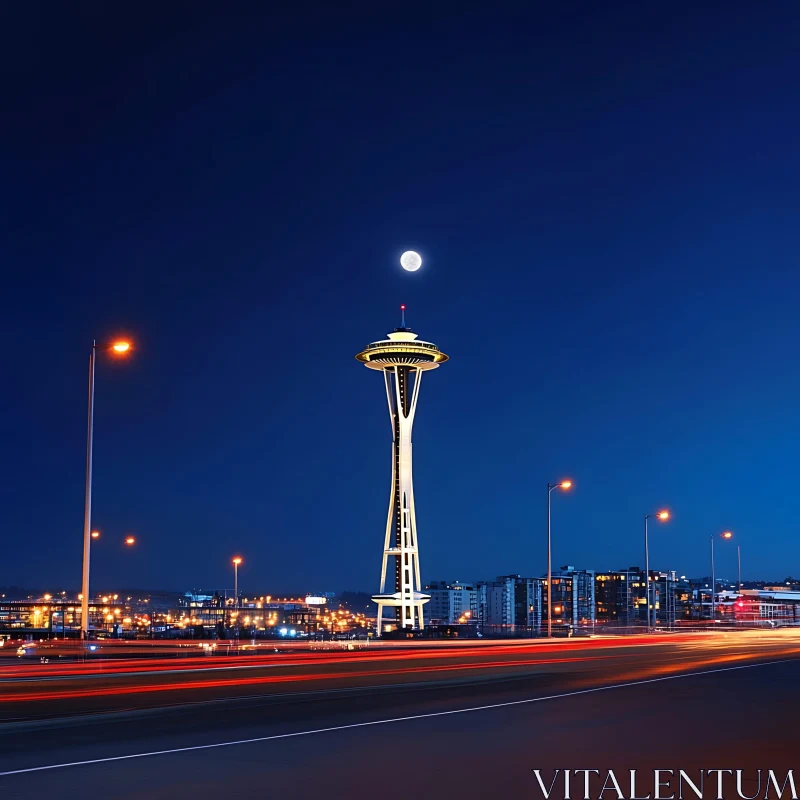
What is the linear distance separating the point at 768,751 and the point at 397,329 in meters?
110

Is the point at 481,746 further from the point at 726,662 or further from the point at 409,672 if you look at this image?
the point at 726,662

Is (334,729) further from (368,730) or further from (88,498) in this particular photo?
(88,498)

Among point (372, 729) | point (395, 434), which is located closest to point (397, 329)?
point (395, 434)

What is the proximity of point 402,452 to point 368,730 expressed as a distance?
103196 millimetres

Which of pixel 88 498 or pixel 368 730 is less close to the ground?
pixel 88 498

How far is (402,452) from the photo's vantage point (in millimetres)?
118375

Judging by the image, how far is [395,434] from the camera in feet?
392

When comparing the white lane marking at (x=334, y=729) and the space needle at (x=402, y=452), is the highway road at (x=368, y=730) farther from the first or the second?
the space needle at (x=402, y=452)

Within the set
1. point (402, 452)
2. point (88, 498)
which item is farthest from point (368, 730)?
point (402, 452)

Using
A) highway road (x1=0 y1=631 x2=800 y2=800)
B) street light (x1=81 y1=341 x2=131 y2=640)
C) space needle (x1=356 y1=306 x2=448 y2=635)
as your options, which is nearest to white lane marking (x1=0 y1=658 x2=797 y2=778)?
highway road (x1=0 y1=631 x2=800 y2=800)

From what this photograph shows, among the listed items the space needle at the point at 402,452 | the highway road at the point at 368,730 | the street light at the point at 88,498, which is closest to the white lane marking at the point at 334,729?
the highway road at the point at 368,730

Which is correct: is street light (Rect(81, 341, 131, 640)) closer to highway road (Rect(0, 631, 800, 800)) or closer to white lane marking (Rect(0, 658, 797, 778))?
highway road (Rect(0, 631, 800, 800))

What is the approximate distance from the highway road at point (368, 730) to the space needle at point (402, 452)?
Result: 90792 mm

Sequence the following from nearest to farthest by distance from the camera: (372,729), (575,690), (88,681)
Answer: (372,729) → (575,690) → (88,681)
